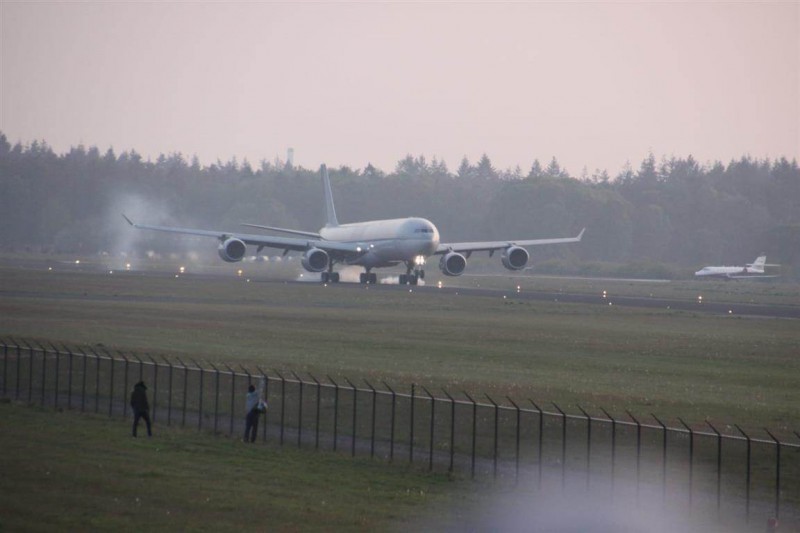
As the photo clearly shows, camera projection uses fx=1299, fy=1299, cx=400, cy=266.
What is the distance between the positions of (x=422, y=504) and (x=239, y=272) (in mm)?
111253

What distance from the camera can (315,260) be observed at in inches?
4235

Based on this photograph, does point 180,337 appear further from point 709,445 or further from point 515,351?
point 709,445

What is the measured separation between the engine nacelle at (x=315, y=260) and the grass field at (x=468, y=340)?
9.83 m

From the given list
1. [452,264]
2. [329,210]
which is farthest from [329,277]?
[329,210]

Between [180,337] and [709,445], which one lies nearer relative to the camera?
[709,445]

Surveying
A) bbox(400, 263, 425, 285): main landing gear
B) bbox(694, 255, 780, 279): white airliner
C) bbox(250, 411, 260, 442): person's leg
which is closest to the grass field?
bbox(250, 411, 260, 442): person's leg

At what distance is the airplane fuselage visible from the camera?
102938mm

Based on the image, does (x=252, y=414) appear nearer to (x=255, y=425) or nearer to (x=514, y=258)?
(x=255, y=425)

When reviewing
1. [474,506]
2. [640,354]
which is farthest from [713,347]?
[474,506]

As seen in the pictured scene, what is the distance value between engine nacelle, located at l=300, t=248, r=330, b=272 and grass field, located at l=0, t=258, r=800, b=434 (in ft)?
32.3

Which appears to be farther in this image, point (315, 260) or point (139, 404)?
point (315, 260)

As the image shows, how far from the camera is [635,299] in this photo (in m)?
100

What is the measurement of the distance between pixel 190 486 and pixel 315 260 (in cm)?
7997

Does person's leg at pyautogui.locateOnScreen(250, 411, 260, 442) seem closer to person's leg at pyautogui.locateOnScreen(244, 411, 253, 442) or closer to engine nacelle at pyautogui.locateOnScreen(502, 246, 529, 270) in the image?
person's leg at pyautogui.locateOnScreen(244, 411, 253, 442)
